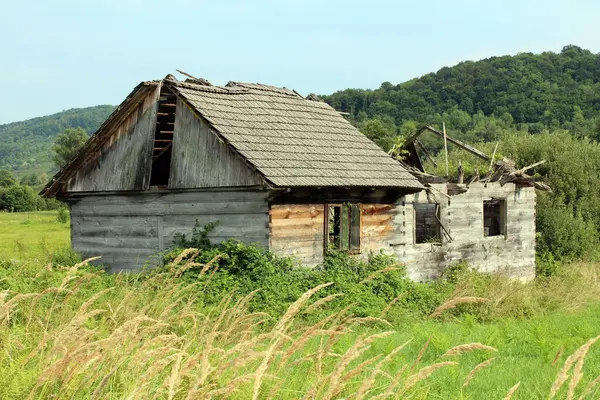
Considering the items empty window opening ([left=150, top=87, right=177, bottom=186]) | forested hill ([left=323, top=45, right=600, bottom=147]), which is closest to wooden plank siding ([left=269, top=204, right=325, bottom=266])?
empty window opening ([left=150, top=87, right=177, bottom=186])

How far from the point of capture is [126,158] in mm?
16750

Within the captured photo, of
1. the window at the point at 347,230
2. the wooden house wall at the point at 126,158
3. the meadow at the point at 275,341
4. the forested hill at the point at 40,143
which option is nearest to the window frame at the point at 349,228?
the window at the point at 347,230

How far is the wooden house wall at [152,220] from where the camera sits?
1479 centimetres

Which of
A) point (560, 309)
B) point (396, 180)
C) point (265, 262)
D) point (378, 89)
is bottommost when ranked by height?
point (560, 309)

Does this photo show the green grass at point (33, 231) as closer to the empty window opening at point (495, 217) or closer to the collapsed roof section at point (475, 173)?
the collapsed roof section at point (475, 173)

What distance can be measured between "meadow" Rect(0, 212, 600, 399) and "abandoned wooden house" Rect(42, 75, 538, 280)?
151 cm

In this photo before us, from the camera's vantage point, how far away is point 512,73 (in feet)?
209

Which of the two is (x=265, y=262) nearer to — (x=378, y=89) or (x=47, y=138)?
(x=378, y=89)

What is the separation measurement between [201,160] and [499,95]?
164 ft

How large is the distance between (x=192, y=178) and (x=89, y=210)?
12.2ft

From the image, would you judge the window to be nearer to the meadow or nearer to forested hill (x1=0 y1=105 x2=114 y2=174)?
the meadow

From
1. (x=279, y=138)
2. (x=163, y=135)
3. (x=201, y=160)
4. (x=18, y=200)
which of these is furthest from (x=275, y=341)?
(x=18, y=200)

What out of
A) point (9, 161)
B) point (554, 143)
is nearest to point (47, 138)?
point (9, 161)

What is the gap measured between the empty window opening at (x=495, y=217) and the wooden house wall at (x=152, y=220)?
8682 mm
